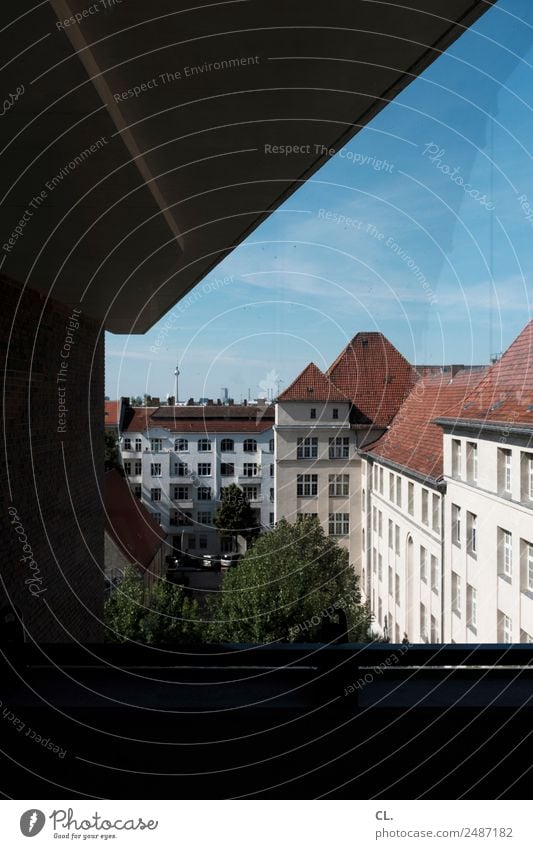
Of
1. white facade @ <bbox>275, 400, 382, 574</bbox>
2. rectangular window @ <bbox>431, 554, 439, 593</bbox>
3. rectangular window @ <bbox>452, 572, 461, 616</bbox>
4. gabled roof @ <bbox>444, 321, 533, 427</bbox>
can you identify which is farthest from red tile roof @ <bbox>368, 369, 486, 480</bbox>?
rectangular window @ <bbox>452, 572, 461, 616</bbox>

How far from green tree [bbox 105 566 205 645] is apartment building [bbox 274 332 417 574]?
1.23 m

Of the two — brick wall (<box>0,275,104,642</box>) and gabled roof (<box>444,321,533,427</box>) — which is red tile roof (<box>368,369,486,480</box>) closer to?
gabled roof (<box>444,321,533,427</box>)

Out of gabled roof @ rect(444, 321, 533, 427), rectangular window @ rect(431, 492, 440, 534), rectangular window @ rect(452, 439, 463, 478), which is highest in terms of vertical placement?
gabled roof @ rect(444, 321, 533, 427)

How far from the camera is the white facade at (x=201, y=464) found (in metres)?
5.21

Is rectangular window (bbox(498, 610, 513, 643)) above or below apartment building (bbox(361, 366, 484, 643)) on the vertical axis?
below

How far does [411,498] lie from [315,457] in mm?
1885

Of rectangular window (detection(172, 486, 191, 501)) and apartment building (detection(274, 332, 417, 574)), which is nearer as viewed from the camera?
apartment building (detection(274, 332, 417, 574))

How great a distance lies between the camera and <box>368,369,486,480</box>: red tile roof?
6016mm

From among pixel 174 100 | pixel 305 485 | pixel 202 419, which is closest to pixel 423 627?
pixel 305 485

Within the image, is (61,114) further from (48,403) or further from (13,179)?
(48,403)

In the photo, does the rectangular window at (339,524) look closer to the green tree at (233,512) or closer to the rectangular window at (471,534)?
the green tree at (233,512)

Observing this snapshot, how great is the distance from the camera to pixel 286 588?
6477 mm

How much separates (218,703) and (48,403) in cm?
164

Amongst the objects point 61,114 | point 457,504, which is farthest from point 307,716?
point 457,504
